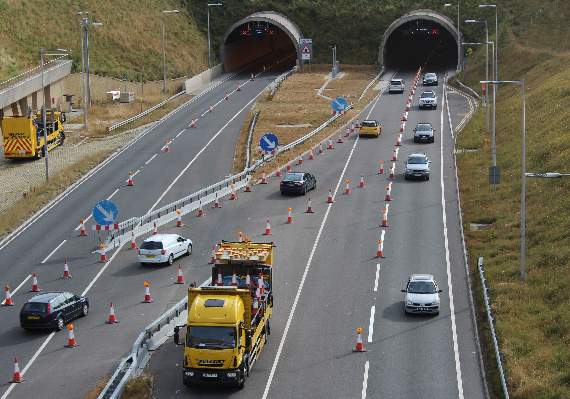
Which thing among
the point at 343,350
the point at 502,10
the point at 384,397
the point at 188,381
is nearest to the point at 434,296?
the point at 343,350

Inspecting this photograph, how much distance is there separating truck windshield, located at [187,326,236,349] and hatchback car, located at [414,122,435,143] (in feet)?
148

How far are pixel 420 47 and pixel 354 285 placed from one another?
307 ft

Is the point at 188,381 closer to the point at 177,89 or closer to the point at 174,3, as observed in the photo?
the point at 177,89

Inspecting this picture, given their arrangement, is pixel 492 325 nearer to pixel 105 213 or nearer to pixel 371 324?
pixel 371 324

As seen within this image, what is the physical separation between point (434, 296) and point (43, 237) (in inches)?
920

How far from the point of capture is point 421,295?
41.4 metres

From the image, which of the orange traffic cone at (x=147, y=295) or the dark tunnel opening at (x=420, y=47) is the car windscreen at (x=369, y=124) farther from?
the dark tunnel opening at (x=420, y=47)

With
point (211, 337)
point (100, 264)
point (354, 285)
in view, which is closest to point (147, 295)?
point (100, 264)

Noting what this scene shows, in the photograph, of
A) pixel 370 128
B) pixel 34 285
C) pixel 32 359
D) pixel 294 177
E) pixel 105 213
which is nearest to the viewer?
pixel 32 359

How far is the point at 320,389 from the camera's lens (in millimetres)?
33750

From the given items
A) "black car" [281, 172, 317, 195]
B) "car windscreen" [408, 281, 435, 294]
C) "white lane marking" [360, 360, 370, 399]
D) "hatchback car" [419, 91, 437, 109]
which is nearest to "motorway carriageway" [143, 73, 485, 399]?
"white lane marking" [360, 360, 370, 399]

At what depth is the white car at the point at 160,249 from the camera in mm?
48594

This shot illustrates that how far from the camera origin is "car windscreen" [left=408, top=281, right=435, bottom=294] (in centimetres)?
4175

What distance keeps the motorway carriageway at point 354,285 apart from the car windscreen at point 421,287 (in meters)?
0.97
